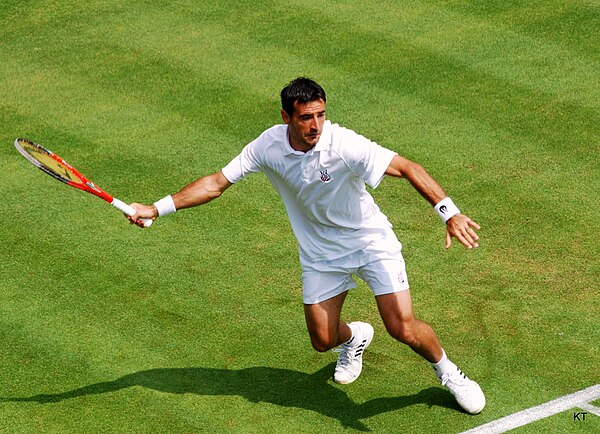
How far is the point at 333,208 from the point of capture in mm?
9914

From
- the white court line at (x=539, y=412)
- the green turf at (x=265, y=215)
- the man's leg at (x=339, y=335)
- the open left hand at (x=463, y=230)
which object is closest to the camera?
the open left hand at (x=463, y=230)

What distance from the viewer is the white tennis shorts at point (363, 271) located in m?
9.94

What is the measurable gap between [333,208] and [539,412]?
8.16ft

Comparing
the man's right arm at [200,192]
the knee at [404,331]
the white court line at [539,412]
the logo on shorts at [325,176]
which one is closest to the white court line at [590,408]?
the white court line at [539,412]

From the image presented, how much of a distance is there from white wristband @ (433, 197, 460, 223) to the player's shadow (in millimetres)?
1909

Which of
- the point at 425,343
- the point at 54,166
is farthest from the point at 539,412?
the point at 54,166

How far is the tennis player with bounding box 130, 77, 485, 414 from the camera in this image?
31.4ft

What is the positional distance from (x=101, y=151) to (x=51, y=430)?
558cm

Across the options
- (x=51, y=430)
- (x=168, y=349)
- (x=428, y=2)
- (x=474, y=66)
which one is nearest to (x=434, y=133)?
(x=474, y=66)

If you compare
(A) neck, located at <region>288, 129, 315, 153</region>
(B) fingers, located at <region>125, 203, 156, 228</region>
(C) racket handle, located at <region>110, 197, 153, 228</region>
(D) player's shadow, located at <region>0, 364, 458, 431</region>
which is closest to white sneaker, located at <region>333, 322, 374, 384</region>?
(D) player's shadow, located at <region>0, 364, 458, 431</region>

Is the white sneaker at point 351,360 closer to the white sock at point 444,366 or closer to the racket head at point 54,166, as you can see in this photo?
the white sock at point 444,366

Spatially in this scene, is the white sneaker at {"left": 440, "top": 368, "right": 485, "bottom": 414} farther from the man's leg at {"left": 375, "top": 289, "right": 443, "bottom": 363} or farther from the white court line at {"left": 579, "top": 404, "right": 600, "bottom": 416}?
the white court line at {"left": 579, "top": 404, "right": 600, "bottom": 416}

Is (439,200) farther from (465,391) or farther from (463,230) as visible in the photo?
(465,391)

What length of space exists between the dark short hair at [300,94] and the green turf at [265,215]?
8.87ft
